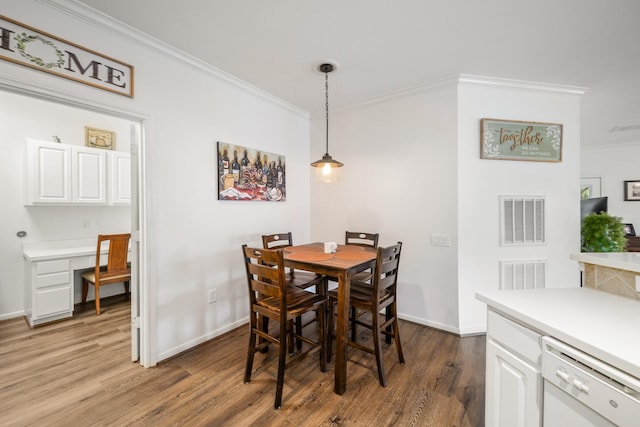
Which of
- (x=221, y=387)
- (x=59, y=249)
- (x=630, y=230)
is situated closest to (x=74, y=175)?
(x=59, y=249)

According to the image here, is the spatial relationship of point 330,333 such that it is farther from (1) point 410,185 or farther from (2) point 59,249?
(2) point 59,249

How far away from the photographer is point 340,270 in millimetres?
1879

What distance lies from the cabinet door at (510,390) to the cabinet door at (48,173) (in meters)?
4.57

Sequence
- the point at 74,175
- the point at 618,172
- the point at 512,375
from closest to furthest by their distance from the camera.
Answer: the point at 512,375 → the point at 74,175 → the point at 618,172

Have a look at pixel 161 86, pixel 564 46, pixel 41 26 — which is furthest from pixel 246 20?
pixel 564 46

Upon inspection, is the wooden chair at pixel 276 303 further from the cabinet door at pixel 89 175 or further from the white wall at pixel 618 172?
the white wall at pixel 618 172

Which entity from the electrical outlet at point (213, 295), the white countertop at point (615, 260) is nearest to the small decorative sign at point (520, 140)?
the white countertop at point (615, 260)

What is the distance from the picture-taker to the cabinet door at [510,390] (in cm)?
108

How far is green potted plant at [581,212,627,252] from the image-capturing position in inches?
108

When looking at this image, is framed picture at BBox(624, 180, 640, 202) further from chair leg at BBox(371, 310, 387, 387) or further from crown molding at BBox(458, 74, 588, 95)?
chair leg at BBox(371, 310, 387, 387)

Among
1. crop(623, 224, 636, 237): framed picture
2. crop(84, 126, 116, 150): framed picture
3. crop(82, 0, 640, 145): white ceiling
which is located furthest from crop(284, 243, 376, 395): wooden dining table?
crop(623, 224, 636, 237): framed picture

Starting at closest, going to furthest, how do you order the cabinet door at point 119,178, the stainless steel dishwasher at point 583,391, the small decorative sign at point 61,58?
the stainless steel dishwasher at point 583,391 < the small decorative sign at point 61,58 < the cabinet door at point 119,178

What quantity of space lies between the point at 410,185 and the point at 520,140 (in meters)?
1.23

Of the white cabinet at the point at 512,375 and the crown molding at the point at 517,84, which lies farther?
the crown molding at the point at 517,84
